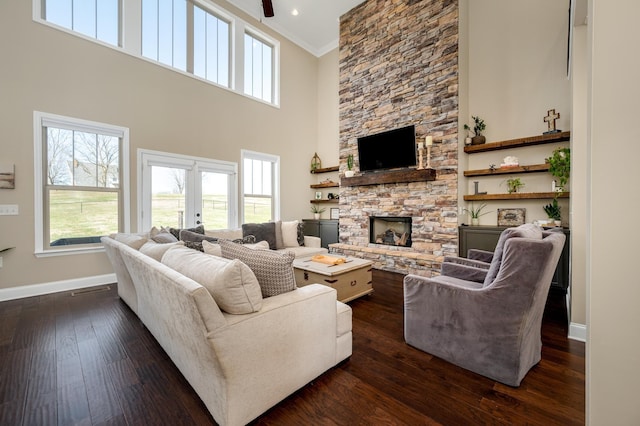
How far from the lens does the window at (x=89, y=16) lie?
3693mm

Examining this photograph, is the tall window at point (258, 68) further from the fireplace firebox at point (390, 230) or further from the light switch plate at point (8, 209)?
the light switch plate at point (8, 209)

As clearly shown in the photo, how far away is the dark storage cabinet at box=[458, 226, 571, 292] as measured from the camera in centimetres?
341

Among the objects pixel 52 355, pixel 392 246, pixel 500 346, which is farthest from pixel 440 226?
pixel 52 355

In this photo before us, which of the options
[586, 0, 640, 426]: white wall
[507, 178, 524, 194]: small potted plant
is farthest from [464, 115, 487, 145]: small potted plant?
[586, 0, 640, 426]: white wall

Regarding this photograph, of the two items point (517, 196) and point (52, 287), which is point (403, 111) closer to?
point (517, 196)

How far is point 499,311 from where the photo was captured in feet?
5.55

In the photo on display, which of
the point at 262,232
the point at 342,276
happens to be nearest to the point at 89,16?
the point at 262,232

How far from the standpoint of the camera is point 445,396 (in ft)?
5.21

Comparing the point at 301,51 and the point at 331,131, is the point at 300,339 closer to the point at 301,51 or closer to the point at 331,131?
the point at 331,131

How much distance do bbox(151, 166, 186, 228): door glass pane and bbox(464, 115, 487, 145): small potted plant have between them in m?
5.15

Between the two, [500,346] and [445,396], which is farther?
[500,346]

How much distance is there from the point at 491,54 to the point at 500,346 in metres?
4.69

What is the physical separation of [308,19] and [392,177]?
13.7ft

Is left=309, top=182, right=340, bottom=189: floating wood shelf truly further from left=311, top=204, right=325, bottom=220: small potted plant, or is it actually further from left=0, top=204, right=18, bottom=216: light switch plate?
left=0, top=204, right=18, bottom=216: light switch plate
